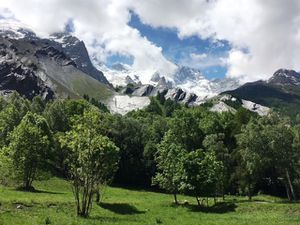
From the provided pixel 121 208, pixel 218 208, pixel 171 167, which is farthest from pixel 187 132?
pixel 121 208

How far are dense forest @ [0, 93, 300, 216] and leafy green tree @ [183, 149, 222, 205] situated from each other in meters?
0.15

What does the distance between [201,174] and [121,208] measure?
16.9m

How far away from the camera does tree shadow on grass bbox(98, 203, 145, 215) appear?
55.1 meters

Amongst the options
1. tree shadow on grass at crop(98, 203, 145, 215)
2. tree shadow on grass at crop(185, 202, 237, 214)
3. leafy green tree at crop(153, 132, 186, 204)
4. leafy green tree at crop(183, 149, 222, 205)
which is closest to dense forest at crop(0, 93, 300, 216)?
leafy green tree at crop(153, 132, 186, 204)

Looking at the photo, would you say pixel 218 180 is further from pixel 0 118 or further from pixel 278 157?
pixel 0 118

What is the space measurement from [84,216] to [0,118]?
71.5 metres

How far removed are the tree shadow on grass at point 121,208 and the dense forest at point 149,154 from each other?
8.07 feet

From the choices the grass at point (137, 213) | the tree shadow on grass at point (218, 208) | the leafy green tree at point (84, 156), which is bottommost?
the grass at point (137, 213)

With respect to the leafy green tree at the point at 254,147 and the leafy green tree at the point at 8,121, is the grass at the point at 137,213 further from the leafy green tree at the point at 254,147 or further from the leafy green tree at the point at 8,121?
the leafy green tree at the point at 8,121

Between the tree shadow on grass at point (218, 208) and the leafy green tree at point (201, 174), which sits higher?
the leafy green tree at point (201, 174)

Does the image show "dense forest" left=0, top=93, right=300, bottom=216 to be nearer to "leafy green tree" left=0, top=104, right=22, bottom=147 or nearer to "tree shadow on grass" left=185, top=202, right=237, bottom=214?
"leafy green tree" left=0, top=104, right=22, bottom=147

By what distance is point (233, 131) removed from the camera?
124562mm

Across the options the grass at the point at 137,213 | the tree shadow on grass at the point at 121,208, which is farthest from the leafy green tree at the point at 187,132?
the tree shadow on grass at the point at 121,208

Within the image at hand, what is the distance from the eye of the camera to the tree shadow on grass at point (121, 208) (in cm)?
5505
